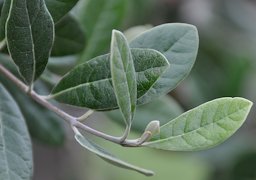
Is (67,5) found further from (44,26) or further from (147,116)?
(147,116)

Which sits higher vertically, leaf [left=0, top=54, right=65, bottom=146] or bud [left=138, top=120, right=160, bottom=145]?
bud [left=138, top=120, right=160, bottom=145]

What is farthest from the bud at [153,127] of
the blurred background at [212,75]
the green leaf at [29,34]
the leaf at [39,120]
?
the blurred background at [212,75]

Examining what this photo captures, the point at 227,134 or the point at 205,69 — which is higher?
the point at 227,134

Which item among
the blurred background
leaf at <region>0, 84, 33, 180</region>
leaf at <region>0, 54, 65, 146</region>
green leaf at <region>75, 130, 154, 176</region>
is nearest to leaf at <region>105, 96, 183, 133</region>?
leaf at <region>0, 54, 65, 146</region>

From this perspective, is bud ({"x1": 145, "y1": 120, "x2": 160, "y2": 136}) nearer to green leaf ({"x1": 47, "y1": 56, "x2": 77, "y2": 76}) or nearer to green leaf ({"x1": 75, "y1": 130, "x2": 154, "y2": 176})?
green leaf ({"x1": 75, "y1": 130, "x2": 154, "y2": 176})

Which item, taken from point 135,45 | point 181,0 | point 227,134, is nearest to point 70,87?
point 135,45

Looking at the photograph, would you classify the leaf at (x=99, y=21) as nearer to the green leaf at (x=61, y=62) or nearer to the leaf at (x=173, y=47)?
the green leaf at (x=61, y=62)

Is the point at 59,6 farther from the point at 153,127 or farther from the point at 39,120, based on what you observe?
the point at 39,120
